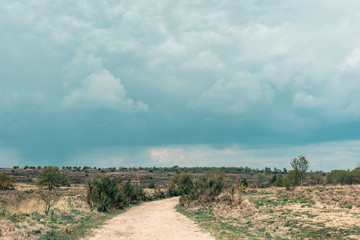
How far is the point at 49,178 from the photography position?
66875mm

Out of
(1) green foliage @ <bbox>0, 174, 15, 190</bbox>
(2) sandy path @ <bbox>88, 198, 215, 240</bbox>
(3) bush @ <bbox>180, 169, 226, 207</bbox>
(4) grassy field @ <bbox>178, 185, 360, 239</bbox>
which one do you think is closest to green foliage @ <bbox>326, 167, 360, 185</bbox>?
(3) bush @ <bbox>180, 169, 226, 207</bbox>

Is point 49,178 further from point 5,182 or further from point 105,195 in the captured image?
point 105,195

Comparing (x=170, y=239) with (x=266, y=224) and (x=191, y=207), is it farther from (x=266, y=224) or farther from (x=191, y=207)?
(x=191, y=207)

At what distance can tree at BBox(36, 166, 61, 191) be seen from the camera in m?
66.2

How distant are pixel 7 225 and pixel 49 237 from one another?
2.85m

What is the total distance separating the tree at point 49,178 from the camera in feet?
217

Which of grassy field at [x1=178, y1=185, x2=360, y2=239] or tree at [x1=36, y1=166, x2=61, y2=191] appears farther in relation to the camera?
tree at [x1=36, y1=166, x2=61, y2=191]

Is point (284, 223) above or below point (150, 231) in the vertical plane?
above

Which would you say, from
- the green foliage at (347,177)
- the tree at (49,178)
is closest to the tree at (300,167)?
the green foliage at (347,177)

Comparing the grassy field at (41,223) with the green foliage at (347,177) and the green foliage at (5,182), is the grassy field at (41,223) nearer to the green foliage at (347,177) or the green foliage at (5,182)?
the green foliage at (5,182)

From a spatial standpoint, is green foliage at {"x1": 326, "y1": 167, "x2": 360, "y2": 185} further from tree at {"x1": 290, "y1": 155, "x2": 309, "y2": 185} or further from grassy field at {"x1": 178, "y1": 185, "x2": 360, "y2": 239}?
grassy field at {"x1": 178, "y1": 185, "x2": 360, "y2": 239}

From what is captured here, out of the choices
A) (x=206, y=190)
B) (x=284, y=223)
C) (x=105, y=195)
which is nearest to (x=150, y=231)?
(x=284, y=223)

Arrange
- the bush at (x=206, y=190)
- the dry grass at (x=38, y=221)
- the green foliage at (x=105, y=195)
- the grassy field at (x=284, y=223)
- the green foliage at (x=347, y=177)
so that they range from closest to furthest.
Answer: the dry grass at (x=38, y=221)
the grassy field at (x=284, y=223)
the green foliage at (x=105, y=195)
the bush at (x=206, y=190)
the green foliage at (x=347, y=177)

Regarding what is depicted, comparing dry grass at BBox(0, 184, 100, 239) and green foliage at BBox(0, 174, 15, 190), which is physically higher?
dry grass at BBox(0, 184, 100, 239)
